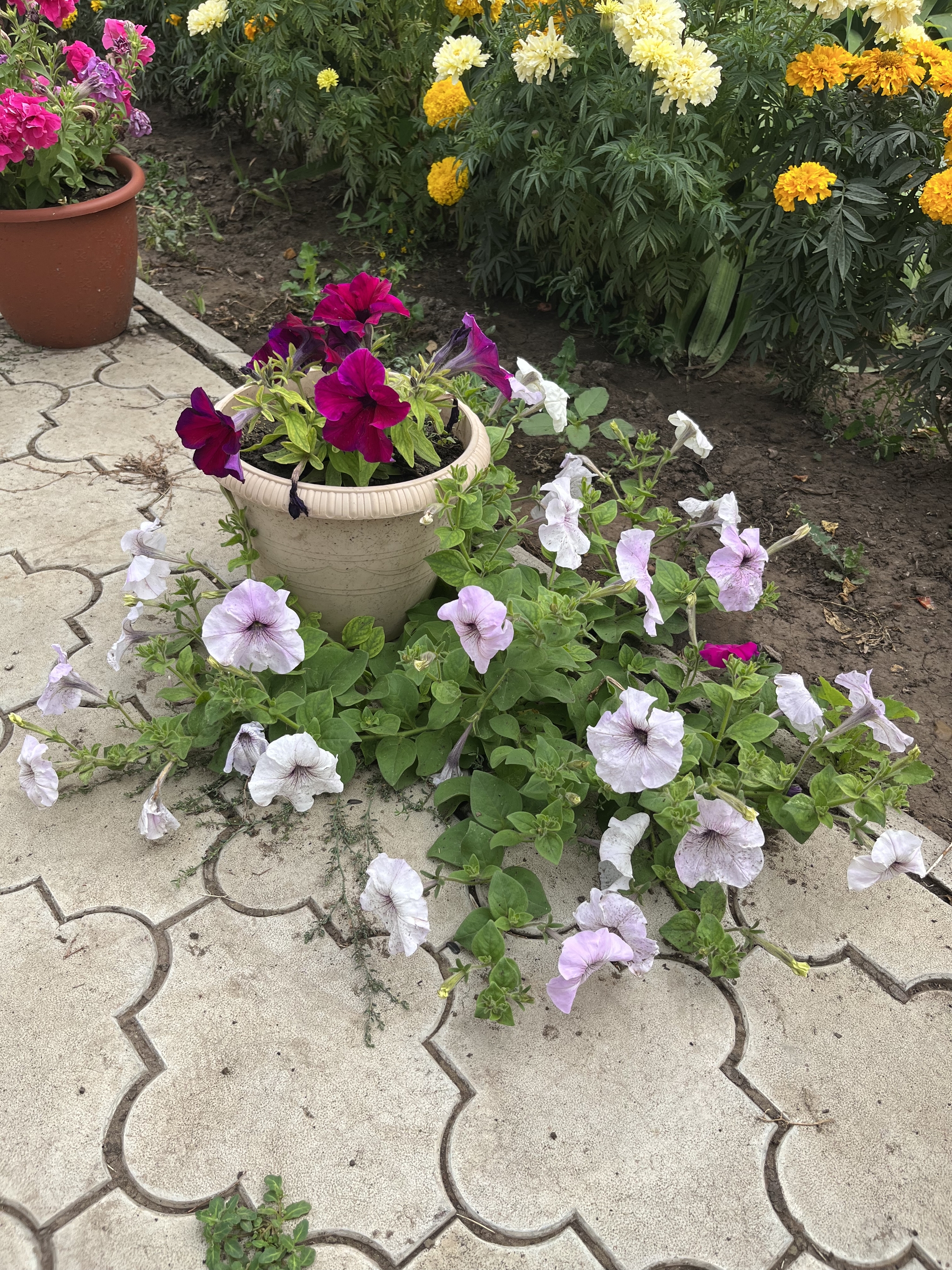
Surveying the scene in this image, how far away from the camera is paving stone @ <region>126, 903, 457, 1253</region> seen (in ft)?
4.62

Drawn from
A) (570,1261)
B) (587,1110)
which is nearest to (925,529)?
(587,1110)

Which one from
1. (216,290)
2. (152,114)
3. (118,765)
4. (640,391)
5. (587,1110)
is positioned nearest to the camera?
(587,1110)

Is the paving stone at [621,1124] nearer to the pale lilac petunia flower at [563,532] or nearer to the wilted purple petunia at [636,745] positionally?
the wilted purple petunia at [636,745]

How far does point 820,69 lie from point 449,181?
1.24m

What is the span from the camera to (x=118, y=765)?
6.26 ft

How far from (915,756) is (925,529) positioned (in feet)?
3.80

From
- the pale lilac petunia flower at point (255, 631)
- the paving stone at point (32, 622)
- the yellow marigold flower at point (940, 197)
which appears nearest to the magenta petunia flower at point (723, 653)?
the pale lilac petunia flower at point (255, 631)

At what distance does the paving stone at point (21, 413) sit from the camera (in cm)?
282

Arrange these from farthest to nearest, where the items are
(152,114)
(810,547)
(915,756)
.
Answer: (152,114) < (810,547) < (915,756)

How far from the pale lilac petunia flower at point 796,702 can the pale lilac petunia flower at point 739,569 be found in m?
0.21

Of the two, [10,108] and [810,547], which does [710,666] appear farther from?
[10,108]

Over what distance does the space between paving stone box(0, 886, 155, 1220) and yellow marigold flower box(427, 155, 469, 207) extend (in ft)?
8.34

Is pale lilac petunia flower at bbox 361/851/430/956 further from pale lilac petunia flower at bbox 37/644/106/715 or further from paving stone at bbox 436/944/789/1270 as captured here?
pale lilac petunia flower at bbox 37/644/106/715

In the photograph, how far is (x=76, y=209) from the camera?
296cm
